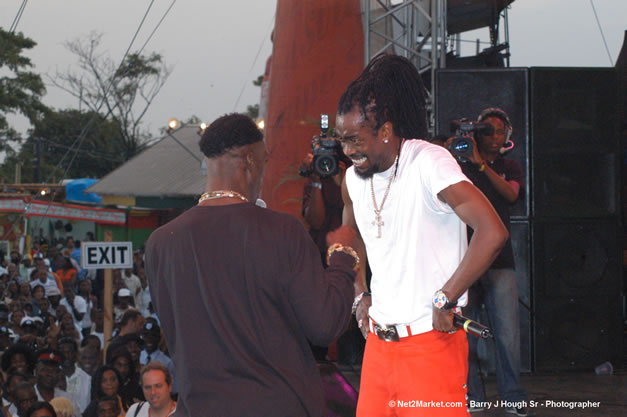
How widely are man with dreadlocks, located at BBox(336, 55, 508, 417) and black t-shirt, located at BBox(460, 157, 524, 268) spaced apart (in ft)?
5.67

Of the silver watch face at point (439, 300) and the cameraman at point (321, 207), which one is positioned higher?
the cameraman at point (321, 207)

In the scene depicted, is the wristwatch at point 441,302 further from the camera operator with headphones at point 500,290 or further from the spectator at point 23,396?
the spectator at point 23,396

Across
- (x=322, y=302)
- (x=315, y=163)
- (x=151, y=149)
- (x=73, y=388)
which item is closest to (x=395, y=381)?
(x=322, y=302)

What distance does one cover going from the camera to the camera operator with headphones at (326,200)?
170 inches

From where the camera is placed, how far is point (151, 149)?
29.8 metres

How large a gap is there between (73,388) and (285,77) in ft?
17.7

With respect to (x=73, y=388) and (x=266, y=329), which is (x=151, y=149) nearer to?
(x=73, y=388)

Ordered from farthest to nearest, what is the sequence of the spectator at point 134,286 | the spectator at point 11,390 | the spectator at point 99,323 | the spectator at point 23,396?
the spectator at point 134,286 < the spectator at point 99,323 < the spectator at point 11,390 < the spectator at point 23,396

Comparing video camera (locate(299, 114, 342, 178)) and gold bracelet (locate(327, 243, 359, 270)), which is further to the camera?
video camera (locate(299, 114, 342, 178))

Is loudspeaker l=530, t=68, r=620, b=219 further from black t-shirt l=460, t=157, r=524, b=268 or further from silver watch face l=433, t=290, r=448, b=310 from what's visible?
silver watch face l=433, t=290, r=448, b=310

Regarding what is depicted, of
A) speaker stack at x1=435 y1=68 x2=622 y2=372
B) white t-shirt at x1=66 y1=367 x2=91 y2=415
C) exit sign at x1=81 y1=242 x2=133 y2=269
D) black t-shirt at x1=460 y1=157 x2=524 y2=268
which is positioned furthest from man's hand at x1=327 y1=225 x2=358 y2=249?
exit sign at x1=81 y1=242 x2=133 y2=269

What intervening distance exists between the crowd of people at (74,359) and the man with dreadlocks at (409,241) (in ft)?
11.5

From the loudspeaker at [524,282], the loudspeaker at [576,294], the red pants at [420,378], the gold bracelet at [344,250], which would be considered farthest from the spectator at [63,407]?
the gold bracelet at [344,250]

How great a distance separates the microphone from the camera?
2.49m
